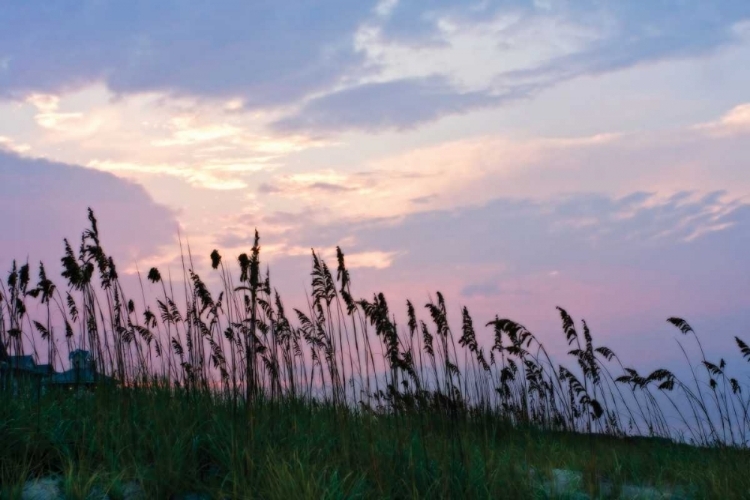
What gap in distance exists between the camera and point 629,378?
1088 cm

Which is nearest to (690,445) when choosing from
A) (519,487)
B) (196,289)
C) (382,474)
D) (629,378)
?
(629,378)

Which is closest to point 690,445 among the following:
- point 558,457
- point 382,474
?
point 558,457

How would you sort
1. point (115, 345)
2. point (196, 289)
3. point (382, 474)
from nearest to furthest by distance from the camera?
point (382, 474) < point (115, 345) < point (196, 289)

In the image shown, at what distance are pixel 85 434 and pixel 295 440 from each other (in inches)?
70.0

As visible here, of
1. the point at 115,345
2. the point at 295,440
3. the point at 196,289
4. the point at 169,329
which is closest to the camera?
the point at 295,440

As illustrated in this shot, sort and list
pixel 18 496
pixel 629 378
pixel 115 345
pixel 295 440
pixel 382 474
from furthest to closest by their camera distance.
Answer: pixel 629 378, pixel 115 345, pixel 295 440, pixel 382 474, pixel 18 496

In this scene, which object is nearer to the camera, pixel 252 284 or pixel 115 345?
pixel 252 284

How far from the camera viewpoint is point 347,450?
18.9 ft

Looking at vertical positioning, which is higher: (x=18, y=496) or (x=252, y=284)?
(x=252, y=284)

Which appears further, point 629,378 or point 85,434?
point 629,378

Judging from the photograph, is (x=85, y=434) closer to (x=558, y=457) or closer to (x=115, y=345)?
(x=115, y=345)

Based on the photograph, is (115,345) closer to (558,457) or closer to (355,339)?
(355,339)

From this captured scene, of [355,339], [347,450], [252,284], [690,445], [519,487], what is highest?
[252,284]

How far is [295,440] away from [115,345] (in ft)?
7.19
